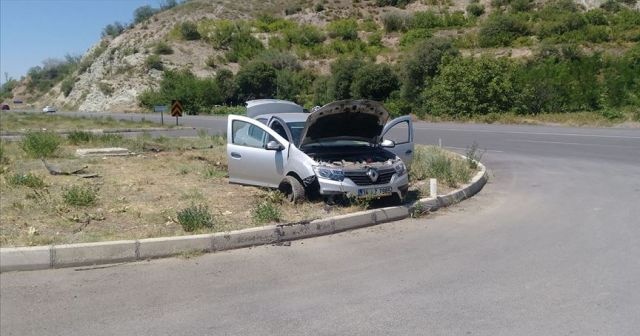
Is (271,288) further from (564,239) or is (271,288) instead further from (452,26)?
(452,26)

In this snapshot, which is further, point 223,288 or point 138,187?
point 138,187

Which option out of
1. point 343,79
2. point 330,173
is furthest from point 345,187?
point 343,79

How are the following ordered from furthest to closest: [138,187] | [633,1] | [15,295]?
[633,1]
[138,187]
[15,295]

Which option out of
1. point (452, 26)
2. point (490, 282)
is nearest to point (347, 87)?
point (452, 26)

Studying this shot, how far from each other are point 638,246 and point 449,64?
125 feet

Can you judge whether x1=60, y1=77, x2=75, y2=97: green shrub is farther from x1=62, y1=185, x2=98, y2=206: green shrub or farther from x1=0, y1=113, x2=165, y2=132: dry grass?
x1=62, y1=185, x2=98, y2=206: green shrub

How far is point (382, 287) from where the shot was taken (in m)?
5.98

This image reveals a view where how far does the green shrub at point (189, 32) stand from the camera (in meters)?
86.1

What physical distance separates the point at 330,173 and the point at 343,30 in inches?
3229

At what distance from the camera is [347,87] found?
188 ft

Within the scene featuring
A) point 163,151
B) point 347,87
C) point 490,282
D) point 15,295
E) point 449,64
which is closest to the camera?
point 15,295

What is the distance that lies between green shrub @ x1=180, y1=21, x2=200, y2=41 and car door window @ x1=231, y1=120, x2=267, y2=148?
257ft

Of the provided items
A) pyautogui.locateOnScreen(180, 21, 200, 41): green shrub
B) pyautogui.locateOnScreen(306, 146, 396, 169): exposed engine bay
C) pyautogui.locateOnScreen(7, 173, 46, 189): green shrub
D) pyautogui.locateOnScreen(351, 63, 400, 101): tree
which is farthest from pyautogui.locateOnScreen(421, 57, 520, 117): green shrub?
pyautogui.locateOnScreen(180, 21, 200, 41): green shrub

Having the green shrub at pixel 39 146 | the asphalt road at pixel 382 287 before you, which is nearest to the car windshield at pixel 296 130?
the asphalt road at pixel 382 287
